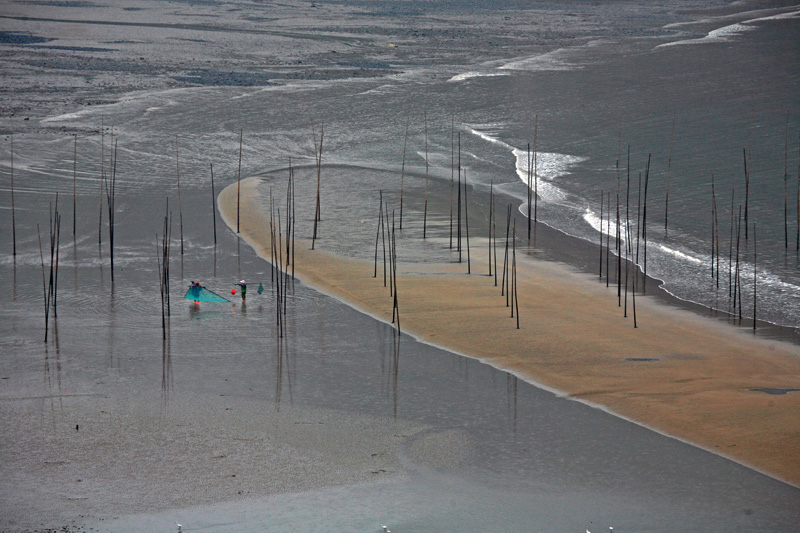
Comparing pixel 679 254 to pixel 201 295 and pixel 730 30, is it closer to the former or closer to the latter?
pixel 201 295

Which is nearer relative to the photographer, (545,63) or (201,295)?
(201,295)

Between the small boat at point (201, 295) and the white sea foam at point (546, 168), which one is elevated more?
the white sea foam at point (546, 168)

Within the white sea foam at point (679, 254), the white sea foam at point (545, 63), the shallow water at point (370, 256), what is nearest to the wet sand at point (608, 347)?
the shallow water at point (370, 256)

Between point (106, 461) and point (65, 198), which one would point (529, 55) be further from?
point (106, 461)

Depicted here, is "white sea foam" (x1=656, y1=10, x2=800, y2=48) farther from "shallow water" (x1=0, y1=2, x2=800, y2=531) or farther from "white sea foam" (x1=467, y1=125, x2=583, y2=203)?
"white sea foam" (x1=467, y1=125, x2=583, y2=203)

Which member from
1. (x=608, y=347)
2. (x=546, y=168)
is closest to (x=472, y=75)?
(x=546, y=168)

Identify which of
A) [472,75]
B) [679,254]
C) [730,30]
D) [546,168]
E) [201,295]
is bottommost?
[201,295]

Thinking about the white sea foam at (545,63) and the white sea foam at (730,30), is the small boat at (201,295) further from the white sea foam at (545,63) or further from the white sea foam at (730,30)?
the white sea foam at (730,30)
